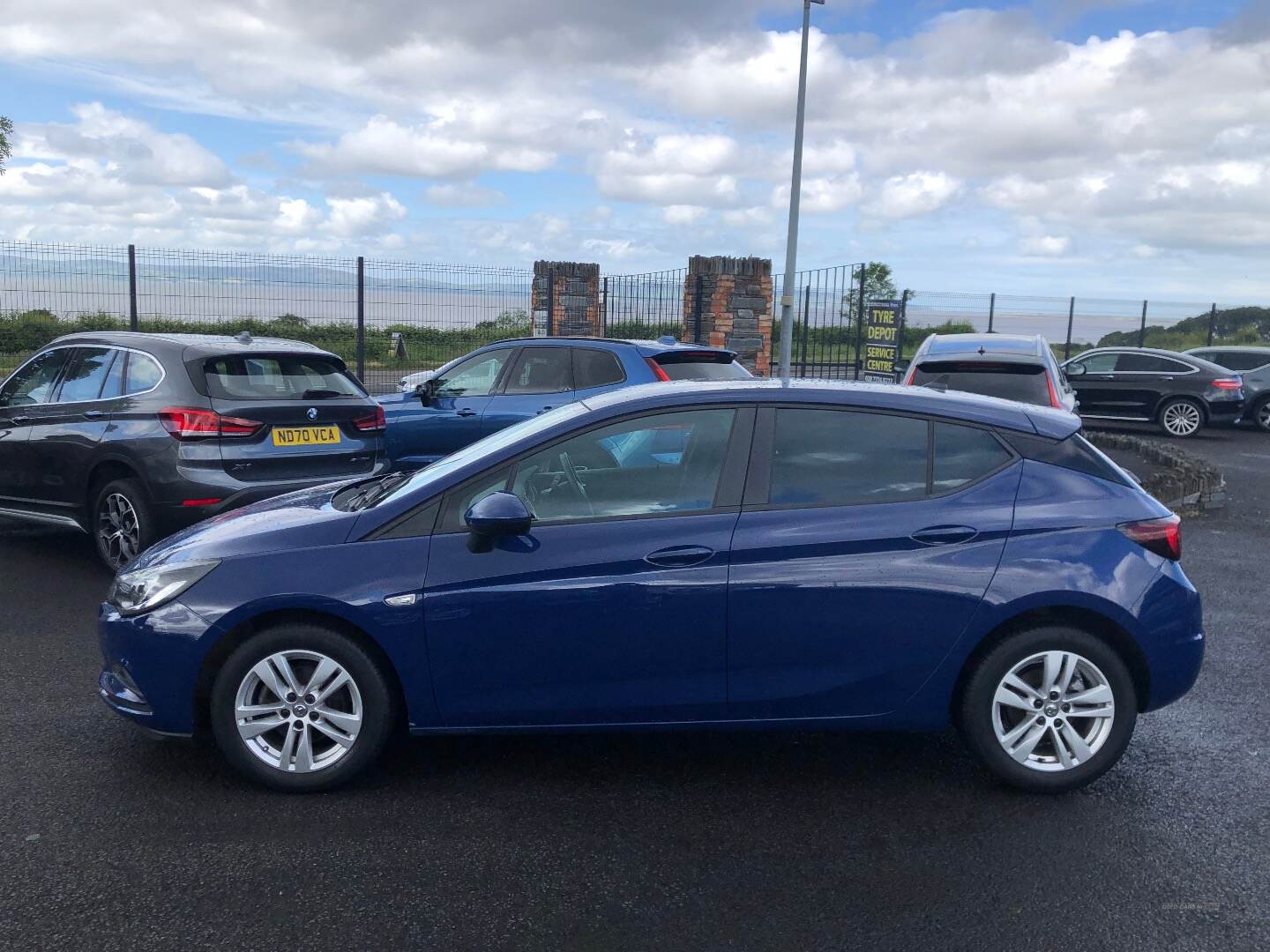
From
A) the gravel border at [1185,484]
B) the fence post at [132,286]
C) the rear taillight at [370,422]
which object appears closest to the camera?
the rear taillight at [370,422]

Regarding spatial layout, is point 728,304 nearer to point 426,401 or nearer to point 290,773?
point 426,401

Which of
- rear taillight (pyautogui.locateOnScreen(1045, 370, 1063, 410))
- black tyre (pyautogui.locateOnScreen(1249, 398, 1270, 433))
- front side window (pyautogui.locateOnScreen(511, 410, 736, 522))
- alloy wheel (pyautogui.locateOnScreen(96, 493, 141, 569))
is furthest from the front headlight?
black tyre (pyautogui.locateOnScreen(1249, 398, 1270, 433))

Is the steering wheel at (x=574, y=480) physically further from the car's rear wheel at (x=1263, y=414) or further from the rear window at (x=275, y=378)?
the car's rear wheel at (x=1263, y=414)

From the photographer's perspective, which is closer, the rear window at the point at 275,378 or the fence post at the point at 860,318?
the rear window at the point at 275,378

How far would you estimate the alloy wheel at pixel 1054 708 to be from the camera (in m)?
4.11

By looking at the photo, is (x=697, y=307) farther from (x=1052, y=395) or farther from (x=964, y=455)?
(x=964, y=455)

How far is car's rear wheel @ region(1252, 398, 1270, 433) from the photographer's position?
19.9 meters

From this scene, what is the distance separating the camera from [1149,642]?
4.11 meters

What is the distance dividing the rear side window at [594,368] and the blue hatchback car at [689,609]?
17.8ft

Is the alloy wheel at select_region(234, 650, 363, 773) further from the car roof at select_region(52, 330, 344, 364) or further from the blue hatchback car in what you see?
the car roof at select_region(52, 330, 344, 364)

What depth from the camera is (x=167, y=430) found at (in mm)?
7078

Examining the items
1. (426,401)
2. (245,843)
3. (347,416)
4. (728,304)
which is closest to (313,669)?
(245,843)

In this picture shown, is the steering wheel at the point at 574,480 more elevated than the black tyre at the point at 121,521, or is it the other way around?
the steering wheel at the point at 574,480

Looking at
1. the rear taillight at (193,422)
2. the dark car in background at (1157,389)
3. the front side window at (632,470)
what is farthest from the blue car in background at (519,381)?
the dark car in background at (1157,389)
